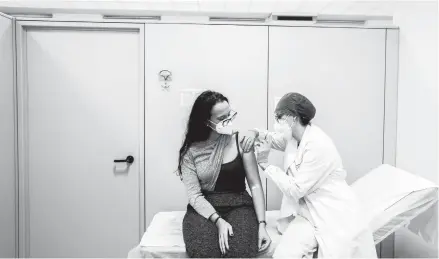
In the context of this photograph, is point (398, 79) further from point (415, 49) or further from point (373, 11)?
point (373, 11)

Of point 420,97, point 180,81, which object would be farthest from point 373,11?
point 180,81

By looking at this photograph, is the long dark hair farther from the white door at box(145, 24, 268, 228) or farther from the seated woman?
the white door at box(145, 24, 268, 228)

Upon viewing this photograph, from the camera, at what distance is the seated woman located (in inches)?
73.8

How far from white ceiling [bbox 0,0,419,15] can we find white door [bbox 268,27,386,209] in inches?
11.9

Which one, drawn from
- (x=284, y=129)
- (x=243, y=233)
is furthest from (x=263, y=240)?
(x=284, y=129)

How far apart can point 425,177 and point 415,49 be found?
839 mm

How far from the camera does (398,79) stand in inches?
100.0

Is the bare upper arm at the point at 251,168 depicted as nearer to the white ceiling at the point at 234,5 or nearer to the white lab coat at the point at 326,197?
the white lab coat at the point at 326,197

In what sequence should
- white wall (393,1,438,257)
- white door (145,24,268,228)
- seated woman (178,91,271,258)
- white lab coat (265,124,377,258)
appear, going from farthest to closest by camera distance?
white door (145,24,268,228), white wall (393,1,438,257), seated woman (178,91,271,258), white lab coat (265,124,377,258)

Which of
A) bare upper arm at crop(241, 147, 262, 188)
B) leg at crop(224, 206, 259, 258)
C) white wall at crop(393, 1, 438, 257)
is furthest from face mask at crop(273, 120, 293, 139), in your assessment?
white wall at crop(393, 1, 438, 257)

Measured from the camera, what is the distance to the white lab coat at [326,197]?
172 cm

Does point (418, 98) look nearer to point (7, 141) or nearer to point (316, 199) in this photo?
point (316, 199)

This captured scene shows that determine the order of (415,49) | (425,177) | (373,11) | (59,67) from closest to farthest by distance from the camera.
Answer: (425,177) < (415,49) < (59,67) < (373,11)

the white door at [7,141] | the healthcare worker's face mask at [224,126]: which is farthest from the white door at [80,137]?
the healthcare worker's face mask at [224,126]
